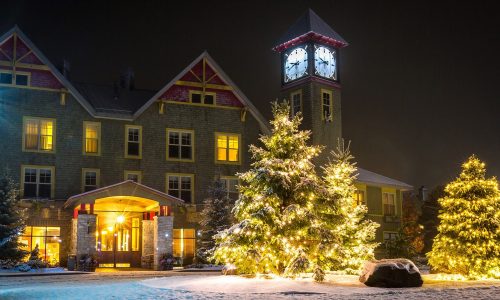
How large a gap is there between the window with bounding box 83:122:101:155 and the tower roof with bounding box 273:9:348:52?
1458 cm

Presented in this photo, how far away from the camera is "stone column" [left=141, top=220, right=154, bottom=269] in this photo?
37.8m

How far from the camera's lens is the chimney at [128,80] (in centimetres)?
4562

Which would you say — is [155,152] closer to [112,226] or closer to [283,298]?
[112,226]

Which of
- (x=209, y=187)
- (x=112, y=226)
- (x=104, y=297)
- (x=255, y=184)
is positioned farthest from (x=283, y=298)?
(x=112, y=226)

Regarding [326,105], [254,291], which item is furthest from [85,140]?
[254,291]

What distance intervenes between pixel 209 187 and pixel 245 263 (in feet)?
57.5

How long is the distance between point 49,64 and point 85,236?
35.0ft

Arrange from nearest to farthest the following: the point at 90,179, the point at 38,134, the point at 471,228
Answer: the point at 471,228 → the point at 38,134 → the point at 90,179

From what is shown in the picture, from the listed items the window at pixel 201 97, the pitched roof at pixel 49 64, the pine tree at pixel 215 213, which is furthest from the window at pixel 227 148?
the pitched roof at pixel 49 64

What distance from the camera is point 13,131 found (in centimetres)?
3694

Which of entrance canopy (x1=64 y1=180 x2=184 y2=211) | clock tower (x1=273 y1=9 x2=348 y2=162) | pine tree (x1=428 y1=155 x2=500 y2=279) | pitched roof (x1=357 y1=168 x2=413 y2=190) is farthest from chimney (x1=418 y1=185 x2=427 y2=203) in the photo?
pine tree (x1=428 y1=155 x2=500 y2=279)

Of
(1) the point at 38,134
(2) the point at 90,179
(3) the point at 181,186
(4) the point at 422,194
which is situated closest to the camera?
(1) the point at 38,134

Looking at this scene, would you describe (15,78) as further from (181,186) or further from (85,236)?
(181,186)

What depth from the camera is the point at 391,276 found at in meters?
19.9
